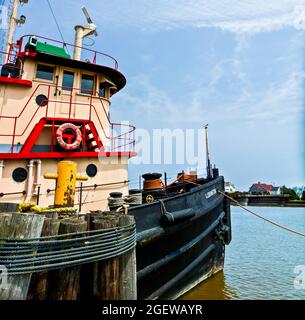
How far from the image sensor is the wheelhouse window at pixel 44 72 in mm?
8844

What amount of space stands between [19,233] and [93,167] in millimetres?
5334

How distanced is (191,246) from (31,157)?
5.07 meters

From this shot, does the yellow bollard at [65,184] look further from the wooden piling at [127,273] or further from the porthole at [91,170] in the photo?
the wooden piling at [127,273]

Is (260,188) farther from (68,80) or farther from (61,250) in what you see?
(61,250)

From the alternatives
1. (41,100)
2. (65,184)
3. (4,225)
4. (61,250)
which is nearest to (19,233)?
(4,225)

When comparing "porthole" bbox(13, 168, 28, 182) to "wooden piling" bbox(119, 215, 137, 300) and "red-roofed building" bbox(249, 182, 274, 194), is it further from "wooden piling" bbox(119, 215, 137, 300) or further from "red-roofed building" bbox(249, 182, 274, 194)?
"red-roofed building" bbox(249, 182, 274, 194)

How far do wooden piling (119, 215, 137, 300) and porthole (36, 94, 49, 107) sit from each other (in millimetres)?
6512

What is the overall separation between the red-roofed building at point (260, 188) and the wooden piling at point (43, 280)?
117 meters

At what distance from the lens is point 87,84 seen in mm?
9555

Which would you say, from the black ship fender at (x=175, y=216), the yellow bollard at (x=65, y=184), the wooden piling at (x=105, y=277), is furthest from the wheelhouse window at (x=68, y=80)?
the wooden piling at (x=105, y=277)

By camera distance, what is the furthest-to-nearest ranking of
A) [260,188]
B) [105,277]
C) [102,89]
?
[260,188] → [102,89] → [105,277]

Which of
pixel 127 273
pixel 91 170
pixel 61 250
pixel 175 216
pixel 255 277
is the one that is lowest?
pixel 255 277
